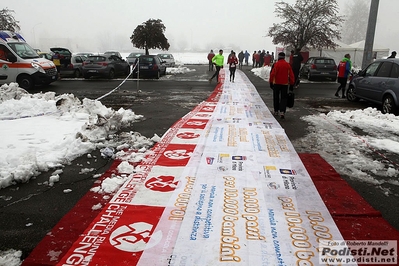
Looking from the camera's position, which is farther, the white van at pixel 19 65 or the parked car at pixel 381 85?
the white van at pixel 19 65

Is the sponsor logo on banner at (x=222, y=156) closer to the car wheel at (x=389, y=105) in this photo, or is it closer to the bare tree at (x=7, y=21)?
the car wheel at (x=389, y=105)

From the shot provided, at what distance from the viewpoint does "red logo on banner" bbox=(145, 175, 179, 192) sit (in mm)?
3783

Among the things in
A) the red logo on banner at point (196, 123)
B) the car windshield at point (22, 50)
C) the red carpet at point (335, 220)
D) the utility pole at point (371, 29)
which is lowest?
the red carpet at point (335, 220)

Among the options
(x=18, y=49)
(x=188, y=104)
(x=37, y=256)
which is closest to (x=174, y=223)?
(x=37, y=256)

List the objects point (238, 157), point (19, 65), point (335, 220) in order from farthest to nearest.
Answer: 1. point (19, 65)
2. point (238, 157)
3. point (335, 220)

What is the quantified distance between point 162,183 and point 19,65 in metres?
12.8

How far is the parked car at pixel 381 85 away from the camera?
847 centimetres

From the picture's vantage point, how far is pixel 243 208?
10.9ft

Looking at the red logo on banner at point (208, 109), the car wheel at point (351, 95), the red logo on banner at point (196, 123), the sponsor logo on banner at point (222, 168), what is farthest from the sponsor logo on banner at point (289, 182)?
the car wheel at point (351, 95)

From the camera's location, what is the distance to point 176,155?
4.96 metres

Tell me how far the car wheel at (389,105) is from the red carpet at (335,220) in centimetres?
560

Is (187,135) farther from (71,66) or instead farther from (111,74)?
(71,66)

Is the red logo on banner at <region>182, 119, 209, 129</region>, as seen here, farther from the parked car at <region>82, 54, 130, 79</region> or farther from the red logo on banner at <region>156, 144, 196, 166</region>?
the parked car at <region>82, 54, 130, 79</region>

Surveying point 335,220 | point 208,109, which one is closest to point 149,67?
point 208,109
